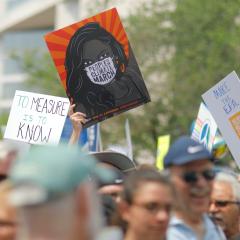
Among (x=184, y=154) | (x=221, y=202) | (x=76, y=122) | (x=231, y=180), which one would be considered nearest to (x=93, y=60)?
(x=76, y=122)

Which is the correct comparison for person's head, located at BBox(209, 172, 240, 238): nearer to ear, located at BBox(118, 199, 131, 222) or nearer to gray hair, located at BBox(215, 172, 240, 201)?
gray hair, located at BBox(215, 172, 240, 201)

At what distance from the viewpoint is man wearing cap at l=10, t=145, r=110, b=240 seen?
3.21 metres

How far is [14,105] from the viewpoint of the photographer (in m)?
9.77

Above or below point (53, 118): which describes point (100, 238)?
below

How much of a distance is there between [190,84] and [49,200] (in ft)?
90.0

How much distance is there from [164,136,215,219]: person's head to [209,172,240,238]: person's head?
82.2 inches

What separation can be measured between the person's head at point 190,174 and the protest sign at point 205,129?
15.0ft

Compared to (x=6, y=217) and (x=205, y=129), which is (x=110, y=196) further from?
(x=205, y=129)

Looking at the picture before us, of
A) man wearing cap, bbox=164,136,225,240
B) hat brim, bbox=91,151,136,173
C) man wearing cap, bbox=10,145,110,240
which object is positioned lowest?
man wearing cap, bbox=10,145,110,240

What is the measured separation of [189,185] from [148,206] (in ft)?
1.12

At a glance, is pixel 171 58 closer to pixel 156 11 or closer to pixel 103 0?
pixel 156 11

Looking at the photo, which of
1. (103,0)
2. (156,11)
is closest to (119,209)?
(156,11)

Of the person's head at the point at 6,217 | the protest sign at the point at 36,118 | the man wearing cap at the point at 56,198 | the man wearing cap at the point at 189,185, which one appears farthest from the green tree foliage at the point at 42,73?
the man wearing cap at the point at 56,198

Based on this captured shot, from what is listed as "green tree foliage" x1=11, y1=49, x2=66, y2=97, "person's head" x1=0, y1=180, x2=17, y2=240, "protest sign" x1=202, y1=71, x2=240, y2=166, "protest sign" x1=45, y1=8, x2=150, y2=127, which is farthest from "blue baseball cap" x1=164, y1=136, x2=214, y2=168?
"green tree foliage" x1=11, y1=49, x2=66, y2=97
